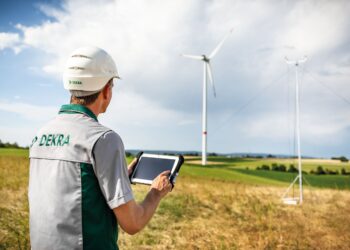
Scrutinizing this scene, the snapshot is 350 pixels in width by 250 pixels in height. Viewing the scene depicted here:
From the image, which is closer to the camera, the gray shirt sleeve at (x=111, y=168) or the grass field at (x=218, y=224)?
the gray shirt sleeve at (x=111, y=168)

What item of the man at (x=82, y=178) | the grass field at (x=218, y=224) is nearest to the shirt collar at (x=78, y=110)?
the man at (x=82, y=178)

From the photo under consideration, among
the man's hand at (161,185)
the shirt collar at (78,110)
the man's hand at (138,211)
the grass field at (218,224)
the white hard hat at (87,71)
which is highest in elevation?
the white hard hat at (87,71)

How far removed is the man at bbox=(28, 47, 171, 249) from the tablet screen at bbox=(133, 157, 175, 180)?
489 mm

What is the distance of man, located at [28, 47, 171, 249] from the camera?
1943 mm

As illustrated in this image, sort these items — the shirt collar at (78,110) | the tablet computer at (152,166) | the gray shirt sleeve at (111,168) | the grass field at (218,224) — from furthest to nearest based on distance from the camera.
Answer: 1. the grass field at (218,224)
2. the tablet computer at (152,166)
3. the shirt collar at (78,110)
4. the gray shirt sleeve at (111,168)

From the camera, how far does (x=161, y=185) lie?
237cm

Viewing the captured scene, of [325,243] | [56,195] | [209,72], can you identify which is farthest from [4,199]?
[209,72]

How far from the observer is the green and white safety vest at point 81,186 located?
1.94 meters

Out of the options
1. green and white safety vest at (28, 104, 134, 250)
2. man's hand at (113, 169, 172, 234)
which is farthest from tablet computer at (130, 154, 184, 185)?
green and white safety vest at (28, 104, 134, 250)

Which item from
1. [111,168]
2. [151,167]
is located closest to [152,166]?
[151,167]

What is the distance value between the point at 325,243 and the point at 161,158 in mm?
6546

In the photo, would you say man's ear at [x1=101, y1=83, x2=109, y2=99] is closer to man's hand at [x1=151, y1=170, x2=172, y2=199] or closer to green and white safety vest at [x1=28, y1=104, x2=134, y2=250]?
green and white safety vest at [x1=28, y1=104, x2=134, y2=250]

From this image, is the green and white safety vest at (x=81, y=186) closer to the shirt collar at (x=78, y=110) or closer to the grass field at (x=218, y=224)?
the shirt collar at (x=78, y=110)

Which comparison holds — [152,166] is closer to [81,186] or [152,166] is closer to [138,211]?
[138,211]
